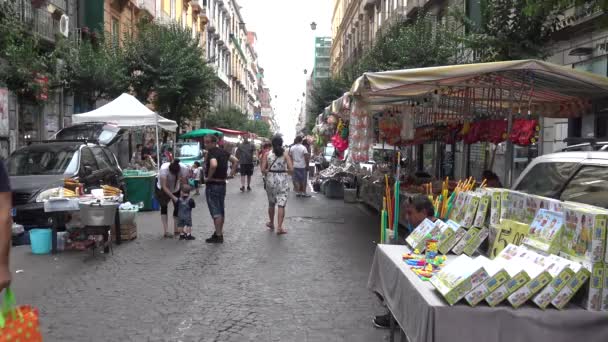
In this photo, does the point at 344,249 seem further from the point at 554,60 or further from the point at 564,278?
the point at 554,60

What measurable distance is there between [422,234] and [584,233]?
1569mm

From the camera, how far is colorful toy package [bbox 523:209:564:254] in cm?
369

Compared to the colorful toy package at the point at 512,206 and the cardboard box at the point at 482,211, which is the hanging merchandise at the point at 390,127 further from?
the colorful toy package at the point at 512,206

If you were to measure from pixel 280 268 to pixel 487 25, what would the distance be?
762 centimetres

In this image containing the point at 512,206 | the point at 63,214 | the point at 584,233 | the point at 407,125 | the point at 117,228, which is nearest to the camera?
the point at 584,233

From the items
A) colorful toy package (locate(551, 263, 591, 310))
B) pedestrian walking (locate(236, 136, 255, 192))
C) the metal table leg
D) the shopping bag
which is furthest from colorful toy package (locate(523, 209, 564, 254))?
pedestrian walking (locate(236, 136, 255, 192))

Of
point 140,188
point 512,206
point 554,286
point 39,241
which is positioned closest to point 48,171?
point 39,241

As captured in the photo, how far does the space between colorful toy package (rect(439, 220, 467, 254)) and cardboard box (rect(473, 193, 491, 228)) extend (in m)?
0.18

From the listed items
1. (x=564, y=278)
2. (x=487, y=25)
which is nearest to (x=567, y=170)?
(x=564, y=278)

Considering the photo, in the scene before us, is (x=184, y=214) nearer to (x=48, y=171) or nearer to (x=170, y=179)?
(x=170, y=179)

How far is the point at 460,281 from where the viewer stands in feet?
11.0

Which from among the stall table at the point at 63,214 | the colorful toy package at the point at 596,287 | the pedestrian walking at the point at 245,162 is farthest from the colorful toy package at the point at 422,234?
the pedestrian walking at the point at 245,162

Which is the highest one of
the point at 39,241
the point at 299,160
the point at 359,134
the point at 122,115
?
the point at 122,115

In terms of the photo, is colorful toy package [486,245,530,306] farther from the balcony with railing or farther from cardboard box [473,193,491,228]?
the balcony with railing
